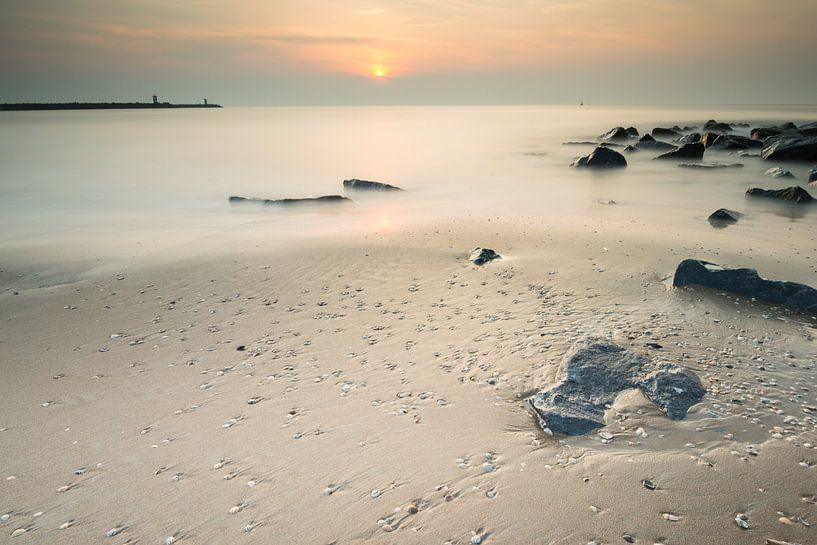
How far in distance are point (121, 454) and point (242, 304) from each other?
3652 millimetres

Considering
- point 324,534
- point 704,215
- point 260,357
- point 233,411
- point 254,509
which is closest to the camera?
point 324,534

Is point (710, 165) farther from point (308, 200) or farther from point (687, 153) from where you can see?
point (308, 200)

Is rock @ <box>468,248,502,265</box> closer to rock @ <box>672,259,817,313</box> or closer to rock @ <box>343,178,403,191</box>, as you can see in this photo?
rock @ <box>672,259,817,313</box>

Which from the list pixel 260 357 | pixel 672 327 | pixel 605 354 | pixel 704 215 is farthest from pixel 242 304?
pixel 704 215

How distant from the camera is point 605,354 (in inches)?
211

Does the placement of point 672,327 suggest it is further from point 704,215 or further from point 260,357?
point 704,215

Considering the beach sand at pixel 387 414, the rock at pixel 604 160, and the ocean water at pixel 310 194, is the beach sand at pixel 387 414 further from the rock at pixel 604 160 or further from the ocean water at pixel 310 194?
the rock at pixel 604 160

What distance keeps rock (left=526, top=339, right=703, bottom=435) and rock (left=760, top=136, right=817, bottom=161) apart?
1197 inches

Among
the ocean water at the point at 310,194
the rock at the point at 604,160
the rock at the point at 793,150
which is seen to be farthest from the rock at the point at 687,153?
the rock at the point at 604,160

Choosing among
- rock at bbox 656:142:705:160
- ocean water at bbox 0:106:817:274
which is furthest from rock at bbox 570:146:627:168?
rock at bbox 656:142:705:160

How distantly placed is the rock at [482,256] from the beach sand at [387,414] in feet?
1.50

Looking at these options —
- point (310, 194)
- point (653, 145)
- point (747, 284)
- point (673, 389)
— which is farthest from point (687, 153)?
point (673, 389)

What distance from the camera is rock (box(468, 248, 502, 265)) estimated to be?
9602mm

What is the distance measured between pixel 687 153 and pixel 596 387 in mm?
32576
